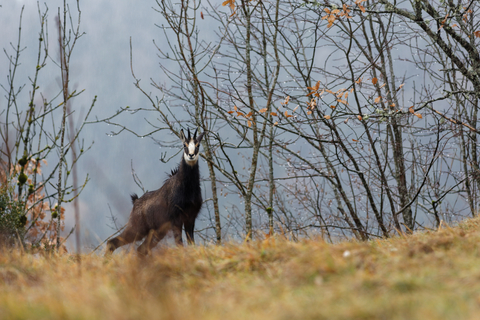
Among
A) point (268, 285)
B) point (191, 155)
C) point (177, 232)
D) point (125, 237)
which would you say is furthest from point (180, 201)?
point (268, 285)

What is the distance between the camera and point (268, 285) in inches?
101

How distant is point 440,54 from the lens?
9492mm

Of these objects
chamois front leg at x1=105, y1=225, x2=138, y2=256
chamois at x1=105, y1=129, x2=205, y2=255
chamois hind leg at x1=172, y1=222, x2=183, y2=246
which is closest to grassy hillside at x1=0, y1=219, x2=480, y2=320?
chamois hind leg at x1=172, y1=222, x2=183, y2=246

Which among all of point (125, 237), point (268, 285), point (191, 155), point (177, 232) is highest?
point (191, 155)

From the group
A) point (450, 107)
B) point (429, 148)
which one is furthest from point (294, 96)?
point (450, 107)

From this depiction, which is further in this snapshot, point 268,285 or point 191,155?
point 191,155

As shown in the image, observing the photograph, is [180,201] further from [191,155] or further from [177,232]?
[191,155]

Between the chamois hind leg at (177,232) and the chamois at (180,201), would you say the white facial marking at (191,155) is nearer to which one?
the chamois at (180,201)

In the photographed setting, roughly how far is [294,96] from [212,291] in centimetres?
490

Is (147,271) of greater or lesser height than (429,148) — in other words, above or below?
below

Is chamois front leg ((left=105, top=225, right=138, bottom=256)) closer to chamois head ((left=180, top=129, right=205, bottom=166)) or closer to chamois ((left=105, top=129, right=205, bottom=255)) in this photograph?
chamois ((left=105, top=129, right=205, bottom=255))

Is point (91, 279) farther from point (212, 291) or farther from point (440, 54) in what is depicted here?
point (440, 54)

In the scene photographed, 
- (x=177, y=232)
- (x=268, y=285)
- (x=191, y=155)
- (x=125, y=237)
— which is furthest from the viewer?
(x=125, y=237)

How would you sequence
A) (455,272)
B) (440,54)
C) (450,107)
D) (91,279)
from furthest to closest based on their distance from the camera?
(440,54) → (450,107) → (91,279) → (455,272)
